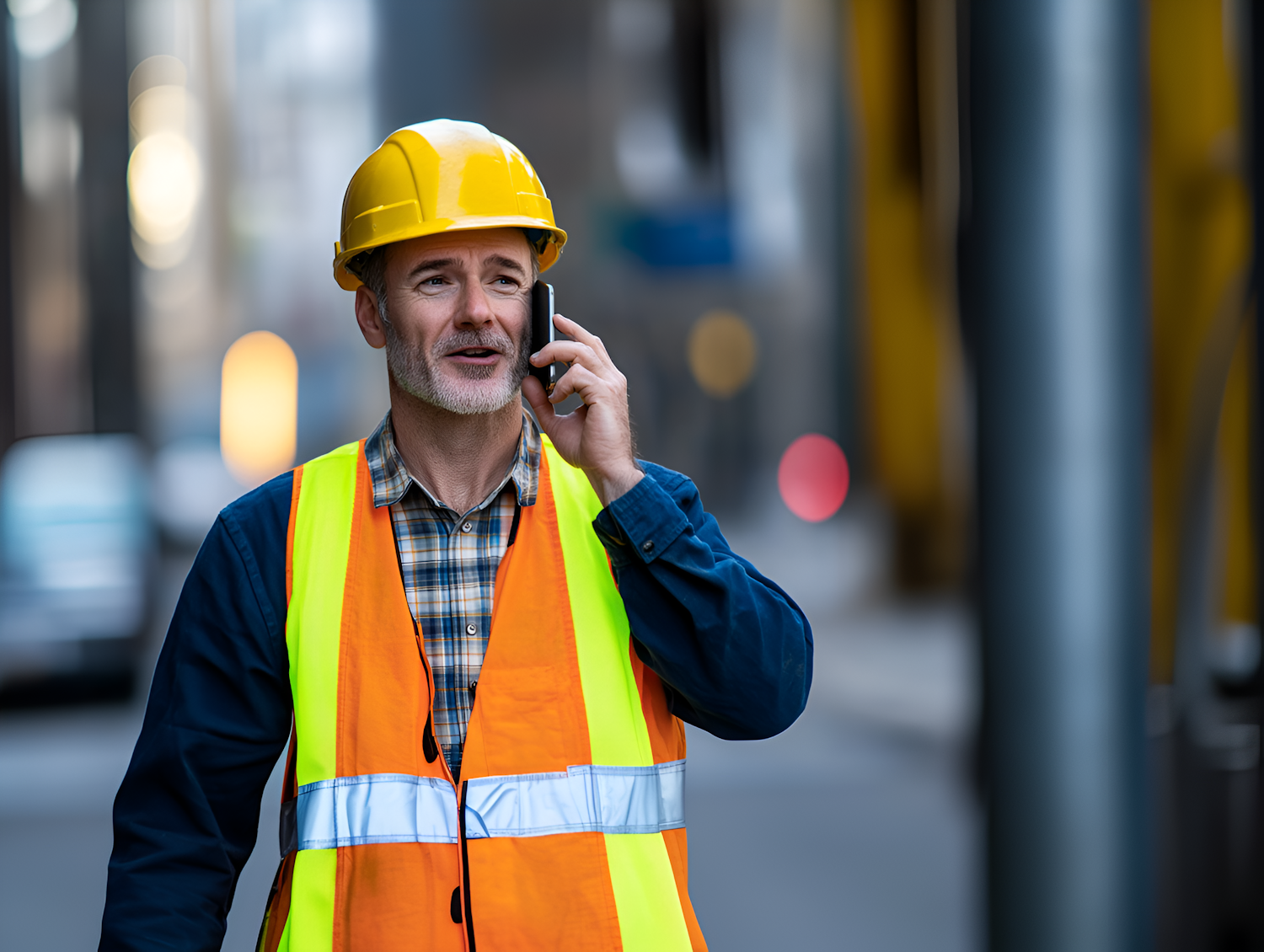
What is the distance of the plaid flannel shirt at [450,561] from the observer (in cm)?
210

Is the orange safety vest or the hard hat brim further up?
the hard hat brim

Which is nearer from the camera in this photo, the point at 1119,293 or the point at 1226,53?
the point at 1119,293

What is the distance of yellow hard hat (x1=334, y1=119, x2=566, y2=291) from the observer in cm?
218

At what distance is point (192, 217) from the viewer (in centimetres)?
2184

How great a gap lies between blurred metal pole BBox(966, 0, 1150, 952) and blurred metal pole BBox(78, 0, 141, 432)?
16.7 metres

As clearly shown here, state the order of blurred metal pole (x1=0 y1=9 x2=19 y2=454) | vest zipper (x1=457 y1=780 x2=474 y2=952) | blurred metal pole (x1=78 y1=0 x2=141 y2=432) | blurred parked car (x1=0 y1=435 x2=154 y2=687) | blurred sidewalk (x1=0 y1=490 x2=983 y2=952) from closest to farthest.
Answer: vest zipper (x1=457 y1=780 x2=474 y2=952) → blurred sidewalk (x1=0 y1=490 x2=983 y2=952) → blurred parked car (x1=0 y1=435 x2=154 y2=687) → blurred metal pole (x1=78 y1=0 x2=141 y2=432) → blurred metal pole (x1=0 y1=9 x2=19 y2=454)

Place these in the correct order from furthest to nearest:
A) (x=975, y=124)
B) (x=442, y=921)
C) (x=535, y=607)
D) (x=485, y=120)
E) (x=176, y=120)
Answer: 1. (x=176, y=120)
2. (x=485, y=120)
3. (x=975, y=124)
4. (x=535, y=607)
5. (x=442, y=921)

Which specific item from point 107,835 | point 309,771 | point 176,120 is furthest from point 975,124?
point 176,120

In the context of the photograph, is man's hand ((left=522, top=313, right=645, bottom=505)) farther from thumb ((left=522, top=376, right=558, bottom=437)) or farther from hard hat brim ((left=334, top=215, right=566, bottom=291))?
hard hat brim ((left=334, top=215, right=566, bottom=291))

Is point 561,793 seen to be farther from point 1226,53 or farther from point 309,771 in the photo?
point 1226,53

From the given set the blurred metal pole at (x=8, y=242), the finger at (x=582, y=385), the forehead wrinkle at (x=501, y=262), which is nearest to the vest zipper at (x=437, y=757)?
the finger at (x=582, y=385)

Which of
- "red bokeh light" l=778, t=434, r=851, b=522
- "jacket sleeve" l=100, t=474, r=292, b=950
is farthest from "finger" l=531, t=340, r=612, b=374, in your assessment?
"red bokeh light" l=778, t=434, r=851, b=522

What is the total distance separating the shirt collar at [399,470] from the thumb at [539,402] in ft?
0.38

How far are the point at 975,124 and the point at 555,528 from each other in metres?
0.95
